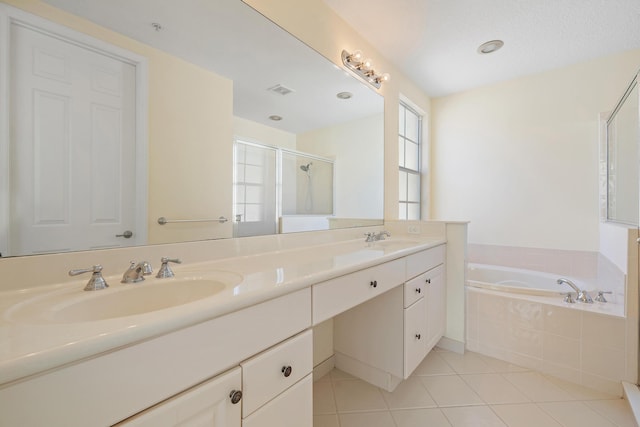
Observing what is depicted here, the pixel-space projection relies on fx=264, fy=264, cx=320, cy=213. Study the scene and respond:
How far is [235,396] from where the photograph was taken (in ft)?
2.18

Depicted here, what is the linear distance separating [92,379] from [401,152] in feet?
9.13

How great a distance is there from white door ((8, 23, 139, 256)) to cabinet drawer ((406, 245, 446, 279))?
135 centimetres

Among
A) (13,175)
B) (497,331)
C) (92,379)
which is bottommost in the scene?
(497,331)

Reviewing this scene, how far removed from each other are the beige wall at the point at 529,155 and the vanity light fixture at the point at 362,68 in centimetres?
136

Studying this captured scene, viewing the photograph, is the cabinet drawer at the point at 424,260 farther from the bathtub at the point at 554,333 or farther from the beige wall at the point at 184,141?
the beige wall at the point at 184,141

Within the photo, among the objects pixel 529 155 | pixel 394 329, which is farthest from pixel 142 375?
pixel 529 155

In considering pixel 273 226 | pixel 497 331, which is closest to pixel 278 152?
pixel 273 226

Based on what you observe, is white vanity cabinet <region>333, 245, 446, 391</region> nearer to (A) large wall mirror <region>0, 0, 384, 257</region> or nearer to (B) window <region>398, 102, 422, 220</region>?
(A) large wall mirror <region>0, 0, 384, 257</region>

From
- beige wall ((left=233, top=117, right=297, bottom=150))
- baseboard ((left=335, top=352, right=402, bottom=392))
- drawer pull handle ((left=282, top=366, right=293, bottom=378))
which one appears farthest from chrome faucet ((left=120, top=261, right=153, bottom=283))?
baseboard ((left=335, top=352, right=402, bottom=392))

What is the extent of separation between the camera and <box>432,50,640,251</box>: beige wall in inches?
90.2

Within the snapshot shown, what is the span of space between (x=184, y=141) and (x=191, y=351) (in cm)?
79

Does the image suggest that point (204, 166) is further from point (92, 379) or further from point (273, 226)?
point (92, 379)

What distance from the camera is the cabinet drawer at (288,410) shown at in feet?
2.39

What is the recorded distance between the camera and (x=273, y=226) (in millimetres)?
1394
